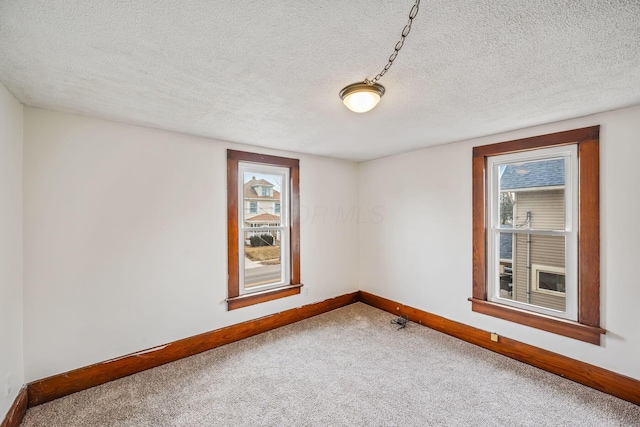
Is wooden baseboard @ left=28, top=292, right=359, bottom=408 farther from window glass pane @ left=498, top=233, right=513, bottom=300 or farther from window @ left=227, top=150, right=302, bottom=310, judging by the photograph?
window glass pane @ left=498, top=233, right=513, bottom=300

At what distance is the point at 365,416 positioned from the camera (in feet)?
6.46

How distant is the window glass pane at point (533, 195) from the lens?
10.6 feet

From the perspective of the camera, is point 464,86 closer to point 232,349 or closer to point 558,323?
point 558,323

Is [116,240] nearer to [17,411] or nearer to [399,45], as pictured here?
[17,411]

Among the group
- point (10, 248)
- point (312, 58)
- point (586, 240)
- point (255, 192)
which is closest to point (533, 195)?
point (586, 240)

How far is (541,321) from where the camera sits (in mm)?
2596

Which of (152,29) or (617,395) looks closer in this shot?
(152,29)

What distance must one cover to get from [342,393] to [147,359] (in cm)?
Answer: 186

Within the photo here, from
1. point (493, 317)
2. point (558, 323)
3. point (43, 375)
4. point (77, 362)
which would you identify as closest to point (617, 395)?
point (558, 323)

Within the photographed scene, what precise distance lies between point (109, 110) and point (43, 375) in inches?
85.8

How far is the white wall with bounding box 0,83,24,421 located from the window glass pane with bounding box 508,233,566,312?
18.5 feet

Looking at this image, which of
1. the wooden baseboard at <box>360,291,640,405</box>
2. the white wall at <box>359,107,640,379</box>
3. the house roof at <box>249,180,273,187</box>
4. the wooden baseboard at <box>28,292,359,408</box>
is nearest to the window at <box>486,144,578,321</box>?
the white wall at <box>359,107,640,379</box>

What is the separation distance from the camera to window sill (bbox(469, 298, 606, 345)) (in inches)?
91.8

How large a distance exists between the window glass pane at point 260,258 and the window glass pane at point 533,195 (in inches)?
142
